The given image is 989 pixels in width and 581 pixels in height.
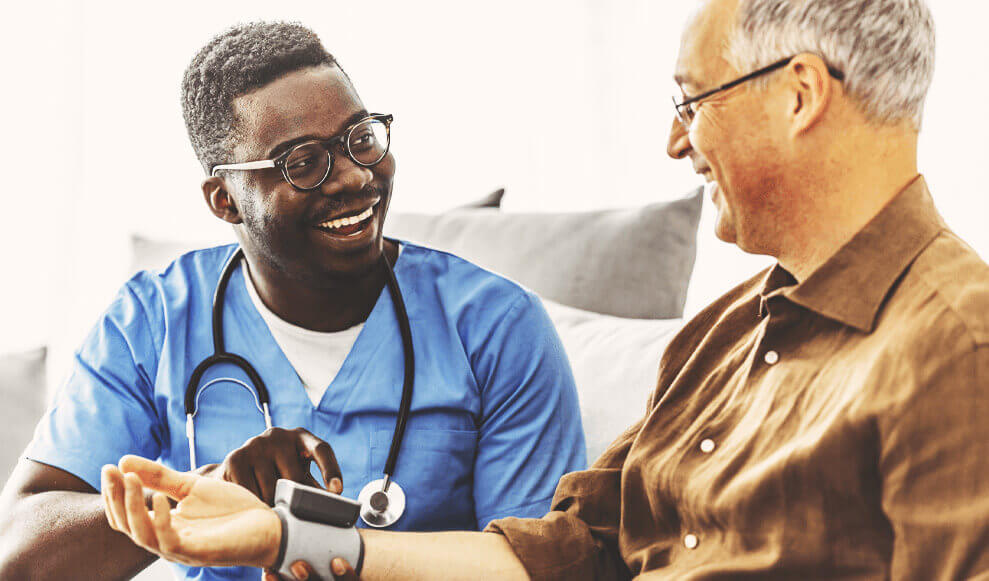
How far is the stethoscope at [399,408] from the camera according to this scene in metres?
1.25

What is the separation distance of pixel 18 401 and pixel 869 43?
1.53 metres

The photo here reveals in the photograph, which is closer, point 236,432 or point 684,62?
point 684,62

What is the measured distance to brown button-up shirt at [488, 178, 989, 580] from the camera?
28.8 inches

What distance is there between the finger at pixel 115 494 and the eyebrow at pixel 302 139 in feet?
1.71

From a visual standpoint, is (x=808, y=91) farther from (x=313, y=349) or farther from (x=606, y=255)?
(x=606, y=255)

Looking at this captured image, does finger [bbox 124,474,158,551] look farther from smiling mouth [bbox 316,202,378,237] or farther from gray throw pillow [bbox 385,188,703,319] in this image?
gray throw pillow [bbox 385,188,703,319]

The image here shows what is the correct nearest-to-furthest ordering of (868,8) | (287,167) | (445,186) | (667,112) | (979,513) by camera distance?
(979,513) → (868,8) → (287,167) → (667,112) → (445,186)

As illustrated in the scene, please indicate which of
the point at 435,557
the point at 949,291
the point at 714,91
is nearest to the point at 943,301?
the point at 949,291

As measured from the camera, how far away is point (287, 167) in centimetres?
127

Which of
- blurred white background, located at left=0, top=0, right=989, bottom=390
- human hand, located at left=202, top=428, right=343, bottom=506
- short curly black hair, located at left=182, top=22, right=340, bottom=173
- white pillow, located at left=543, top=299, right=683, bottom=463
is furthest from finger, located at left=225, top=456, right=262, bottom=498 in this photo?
blurred white background, located at left=0, top=0, right=989, bottom=390

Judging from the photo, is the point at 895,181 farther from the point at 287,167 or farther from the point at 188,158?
the point at 188,158

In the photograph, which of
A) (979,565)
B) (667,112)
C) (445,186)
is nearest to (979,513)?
(979,565)

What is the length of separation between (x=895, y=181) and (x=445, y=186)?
1.63 meters

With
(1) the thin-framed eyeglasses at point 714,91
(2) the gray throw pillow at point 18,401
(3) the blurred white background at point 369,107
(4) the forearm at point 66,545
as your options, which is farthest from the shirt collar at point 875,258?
(2) the gray throw pillow at point 18,401
